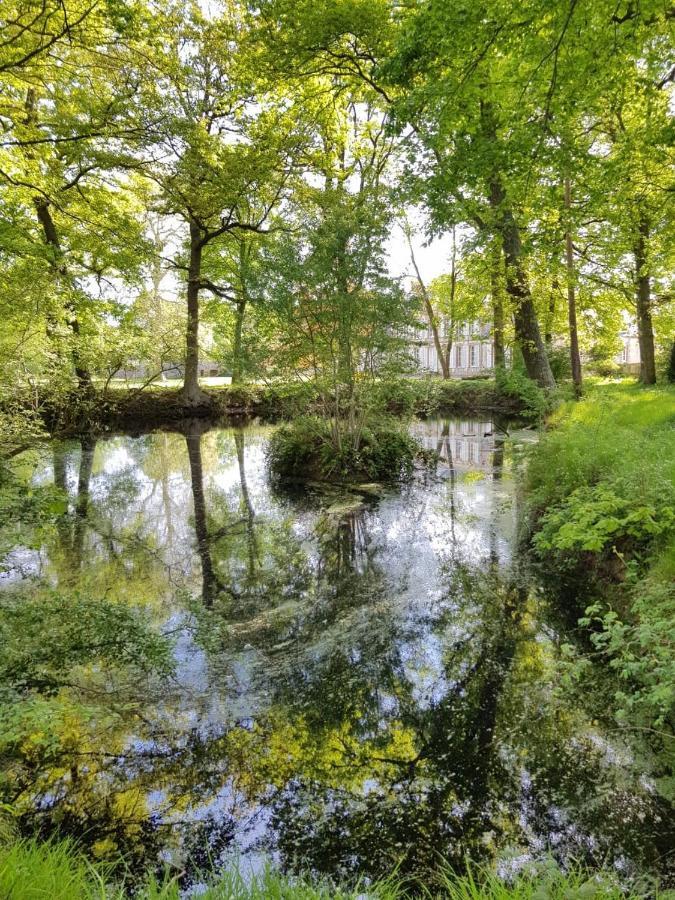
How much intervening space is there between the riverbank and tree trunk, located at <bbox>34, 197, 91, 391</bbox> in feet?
2.31

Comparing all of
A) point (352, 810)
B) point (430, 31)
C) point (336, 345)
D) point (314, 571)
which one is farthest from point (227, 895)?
point (336, 345)

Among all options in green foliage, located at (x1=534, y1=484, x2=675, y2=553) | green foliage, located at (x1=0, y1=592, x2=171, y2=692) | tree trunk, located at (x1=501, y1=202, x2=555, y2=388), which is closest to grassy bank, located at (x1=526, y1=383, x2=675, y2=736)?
green foliage, located at (x1=534, y1=484, x2=675, y2=553)

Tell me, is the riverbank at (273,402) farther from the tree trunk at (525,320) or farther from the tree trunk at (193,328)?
the tree trunk at (525,320)

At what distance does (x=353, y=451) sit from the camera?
11258 millimetres

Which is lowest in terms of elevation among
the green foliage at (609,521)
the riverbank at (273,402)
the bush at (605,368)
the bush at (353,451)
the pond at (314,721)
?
the pond at (314,721)

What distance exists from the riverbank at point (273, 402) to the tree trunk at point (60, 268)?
0.70 m

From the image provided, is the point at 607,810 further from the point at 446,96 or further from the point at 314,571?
the point at 446,96

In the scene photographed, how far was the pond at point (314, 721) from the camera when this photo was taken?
2.57 meters

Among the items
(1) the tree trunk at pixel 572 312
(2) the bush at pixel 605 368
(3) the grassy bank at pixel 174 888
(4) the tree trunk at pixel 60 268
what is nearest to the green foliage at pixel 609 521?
(3) the grassy bank at pixel 174 888

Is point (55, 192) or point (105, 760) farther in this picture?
point (55, 192)

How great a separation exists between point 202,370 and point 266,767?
46.6 m

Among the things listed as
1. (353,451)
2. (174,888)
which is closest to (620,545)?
(174,888)

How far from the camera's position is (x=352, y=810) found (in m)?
2.77

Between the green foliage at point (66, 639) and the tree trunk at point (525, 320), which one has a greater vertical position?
the tree trunk at point (525, 320)
